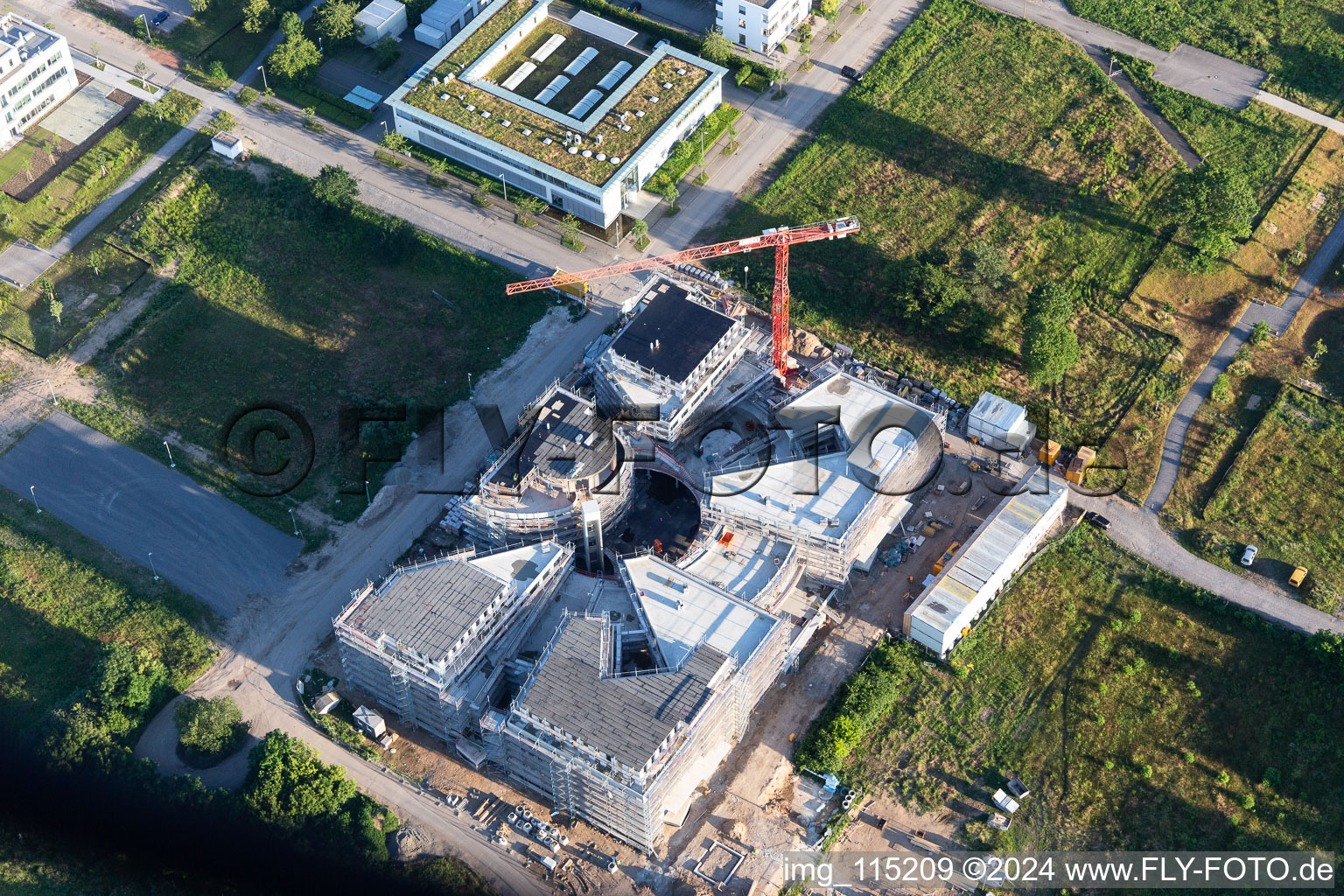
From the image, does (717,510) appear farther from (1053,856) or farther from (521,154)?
(521,154)

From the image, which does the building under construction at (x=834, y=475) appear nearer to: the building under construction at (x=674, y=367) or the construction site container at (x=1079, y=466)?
the building under construction at (x=674, y=367)

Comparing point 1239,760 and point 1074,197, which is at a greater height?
point 1074,197

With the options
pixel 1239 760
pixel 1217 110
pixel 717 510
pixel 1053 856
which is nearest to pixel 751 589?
pixel 717 510

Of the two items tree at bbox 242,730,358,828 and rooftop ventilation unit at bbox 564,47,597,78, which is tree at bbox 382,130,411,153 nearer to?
rooftop ventilation unit at bbox 564,47,597,78

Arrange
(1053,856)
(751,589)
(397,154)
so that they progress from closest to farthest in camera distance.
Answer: (1053,856) < (751,589) < (397,154)

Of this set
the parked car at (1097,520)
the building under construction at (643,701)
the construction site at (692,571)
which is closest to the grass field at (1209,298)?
the parked car at (1097,520)

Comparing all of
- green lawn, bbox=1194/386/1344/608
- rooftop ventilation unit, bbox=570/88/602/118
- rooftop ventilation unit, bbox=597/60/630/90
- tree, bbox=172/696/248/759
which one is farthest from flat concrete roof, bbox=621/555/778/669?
rooftop ventilation unit, bbox=597/60/630/90

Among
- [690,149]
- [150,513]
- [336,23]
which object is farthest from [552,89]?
[150,513]
